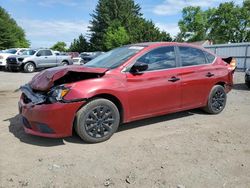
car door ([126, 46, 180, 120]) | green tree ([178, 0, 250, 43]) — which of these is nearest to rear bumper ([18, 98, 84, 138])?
car door ([126, 46, 180, 120])

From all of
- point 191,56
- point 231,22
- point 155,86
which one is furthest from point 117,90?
point 231,22

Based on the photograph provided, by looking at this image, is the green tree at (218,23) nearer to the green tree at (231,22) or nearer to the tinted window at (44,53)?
the green tree at (231,22)

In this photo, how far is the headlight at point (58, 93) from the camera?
15.3 ft

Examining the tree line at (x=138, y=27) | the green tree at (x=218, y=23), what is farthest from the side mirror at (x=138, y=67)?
the green tree at (x=218, y=23)

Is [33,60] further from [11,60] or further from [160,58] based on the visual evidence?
[160,58]

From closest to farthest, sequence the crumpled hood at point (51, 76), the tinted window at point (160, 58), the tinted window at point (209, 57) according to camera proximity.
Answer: the crumpled hood at point (51, 76), the tinted window at point (160, 58), the tinted window at point (209, 57)

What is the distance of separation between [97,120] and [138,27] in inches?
2558

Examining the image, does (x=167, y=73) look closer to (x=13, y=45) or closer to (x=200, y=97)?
(x=200, y=97)

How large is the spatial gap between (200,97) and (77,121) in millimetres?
2884

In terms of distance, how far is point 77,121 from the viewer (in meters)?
4.79

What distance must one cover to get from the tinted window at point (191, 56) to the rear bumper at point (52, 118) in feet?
8.25

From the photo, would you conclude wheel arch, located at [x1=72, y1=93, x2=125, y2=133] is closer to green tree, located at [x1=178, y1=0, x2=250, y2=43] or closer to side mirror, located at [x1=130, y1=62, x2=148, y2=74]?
side mirror, located at [x1=130, y1=62, x2=148, y2=74]

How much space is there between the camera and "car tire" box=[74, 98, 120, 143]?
482cm

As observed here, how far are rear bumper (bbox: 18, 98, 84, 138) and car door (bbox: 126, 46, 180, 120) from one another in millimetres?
1075
